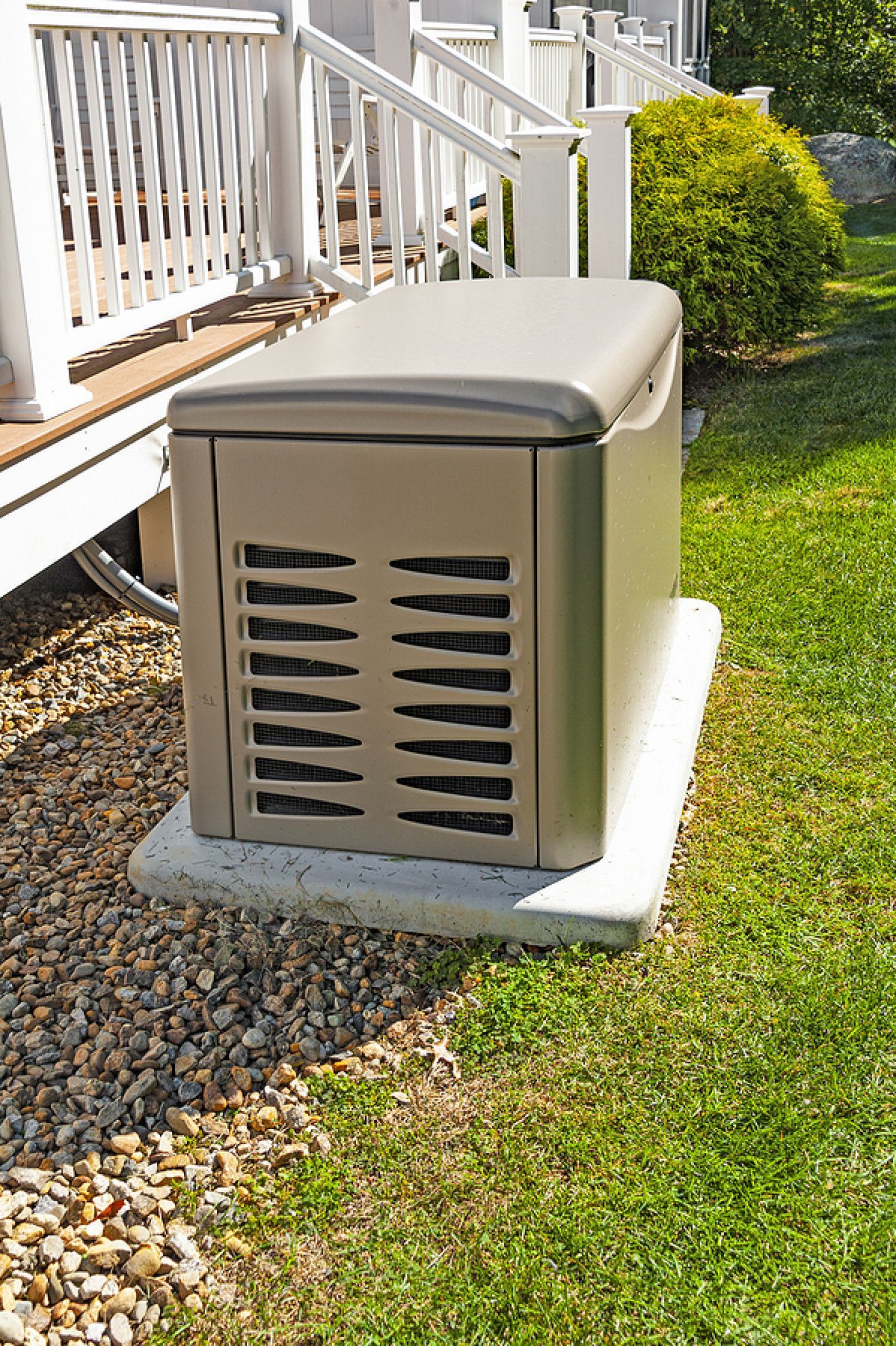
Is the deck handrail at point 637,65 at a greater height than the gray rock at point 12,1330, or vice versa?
the deck handrail at point 637,65

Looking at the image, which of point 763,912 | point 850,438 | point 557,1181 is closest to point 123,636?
point 763,912

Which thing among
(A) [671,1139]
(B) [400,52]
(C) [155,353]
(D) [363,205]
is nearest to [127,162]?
(C) [155,353]

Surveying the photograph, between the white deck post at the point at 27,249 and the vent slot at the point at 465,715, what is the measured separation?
1.47 metres

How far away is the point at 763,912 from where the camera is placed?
112 inches

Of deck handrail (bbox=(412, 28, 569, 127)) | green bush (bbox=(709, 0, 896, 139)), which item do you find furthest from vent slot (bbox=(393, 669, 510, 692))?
green bush (bbox=(709, 0, 896, 139))

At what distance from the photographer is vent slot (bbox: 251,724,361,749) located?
280cm

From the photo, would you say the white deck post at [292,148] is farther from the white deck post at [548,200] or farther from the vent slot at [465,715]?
the vent slot at [465,715]

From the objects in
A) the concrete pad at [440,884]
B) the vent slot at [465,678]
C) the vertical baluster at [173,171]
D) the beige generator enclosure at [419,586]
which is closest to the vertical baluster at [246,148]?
the vertical baluster at [173,171]

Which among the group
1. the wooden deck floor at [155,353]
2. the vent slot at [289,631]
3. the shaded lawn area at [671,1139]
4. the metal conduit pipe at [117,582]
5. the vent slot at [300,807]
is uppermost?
the wooden deck floor at [155,353]

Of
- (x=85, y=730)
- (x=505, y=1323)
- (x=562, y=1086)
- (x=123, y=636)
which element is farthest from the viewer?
(x=123, y=636)

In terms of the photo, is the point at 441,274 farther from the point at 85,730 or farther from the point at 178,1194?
the point at 178,1194

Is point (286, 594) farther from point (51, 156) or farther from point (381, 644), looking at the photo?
point (51, 156)

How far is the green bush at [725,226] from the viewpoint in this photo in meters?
7.41

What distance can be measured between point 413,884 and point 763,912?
752mm
